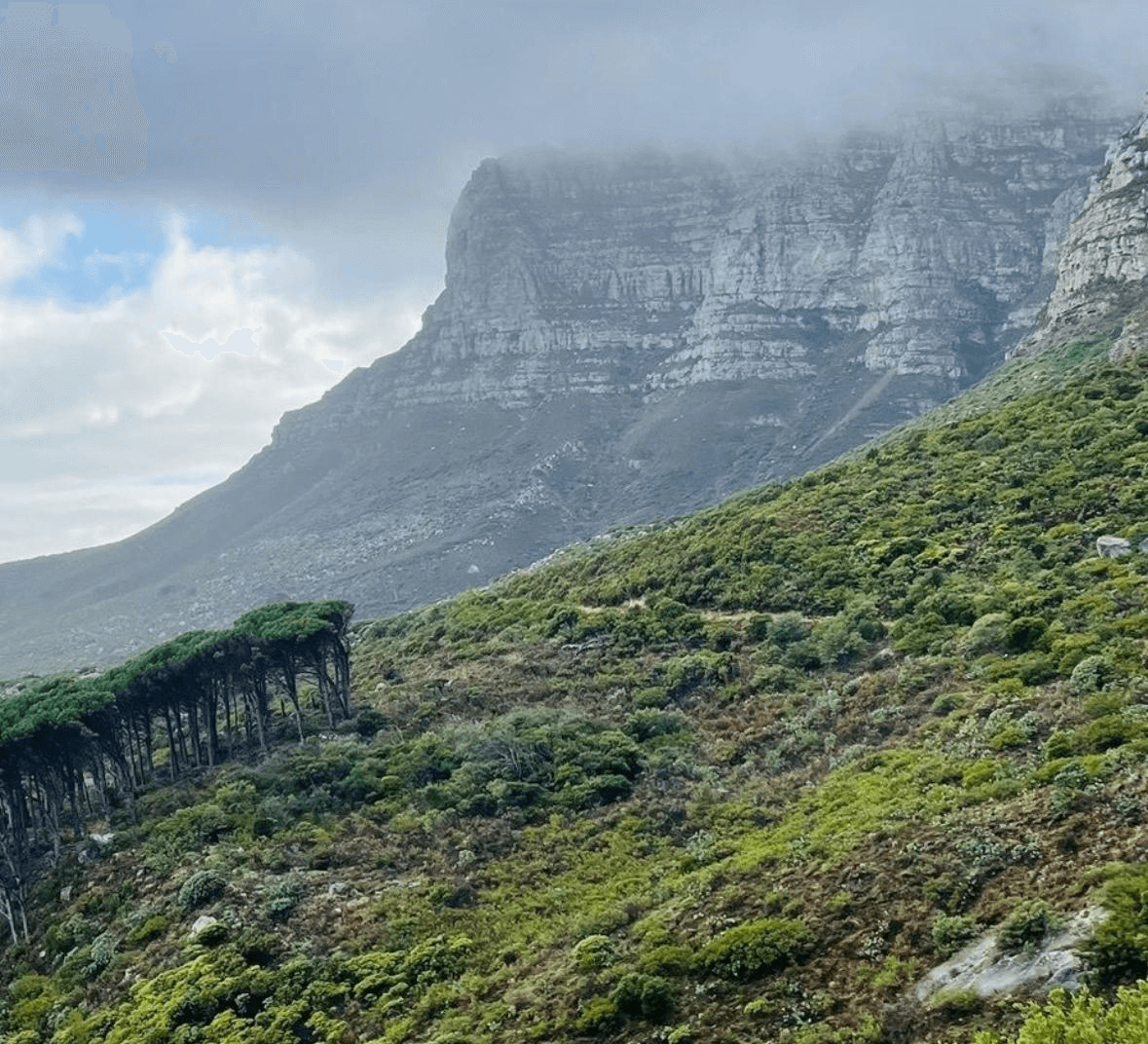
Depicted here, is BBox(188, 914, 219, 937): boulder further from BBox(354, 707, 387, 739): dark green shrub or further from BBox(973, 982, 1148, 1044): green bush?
BBox(973, 982, 1148, 1044): green bush

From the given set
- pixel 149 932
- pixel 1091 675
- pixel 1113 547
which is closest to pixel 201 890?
pixel 149 932

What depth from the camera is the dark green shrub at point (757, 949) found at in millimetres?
19031

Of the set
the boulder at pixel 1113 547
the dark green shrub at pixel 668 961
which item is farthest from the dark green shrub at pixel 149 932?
the boulder at pixel 1113 547

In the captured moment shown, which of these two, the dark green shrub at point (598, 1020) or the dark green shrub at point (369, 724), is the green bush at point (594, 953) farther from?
the dark green shrub at point (369, 724)

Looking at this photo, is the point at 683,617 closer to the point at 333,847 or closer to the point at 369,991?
the point at 333,847

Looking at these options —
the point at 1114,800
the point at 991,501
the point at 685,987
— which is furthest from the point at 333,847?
the point at 991,501

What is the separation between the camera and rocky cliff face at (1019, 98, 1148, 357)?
86000 mm

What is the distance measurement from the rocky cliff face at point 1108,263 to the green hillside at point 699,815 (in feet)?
127

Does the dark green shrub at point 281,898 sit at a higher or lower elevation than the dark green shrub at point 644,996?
higher

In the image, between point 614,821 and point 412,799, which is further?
point 412,799

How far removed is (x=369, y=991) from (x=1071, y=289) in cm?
9082

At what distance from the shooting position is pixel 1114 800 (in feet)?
65.9

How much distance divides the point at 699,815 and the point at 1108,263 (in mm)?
78921

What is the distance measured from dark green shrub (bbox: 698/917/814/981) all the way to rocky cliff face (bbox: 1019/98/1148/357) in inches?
2816
